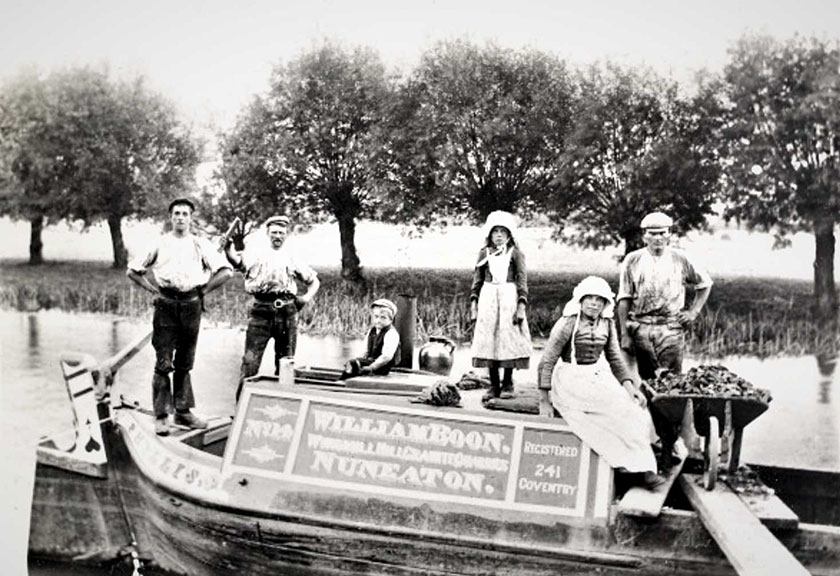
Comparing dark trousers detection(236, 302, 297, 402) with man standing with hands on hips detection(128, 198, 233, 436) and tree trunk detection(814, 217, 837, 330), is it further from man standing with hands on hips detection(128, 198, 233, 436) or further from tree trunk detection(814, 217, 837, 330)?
tree trunk detection(814, 217, 837, 330)

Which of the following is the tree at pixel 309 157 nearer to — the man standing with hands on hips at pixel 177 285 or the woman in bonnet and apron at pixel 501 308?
the man standing with hands on hips at pixel 177 285

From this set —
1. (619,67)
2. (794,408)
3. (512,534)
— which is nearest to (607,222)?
(619,67)

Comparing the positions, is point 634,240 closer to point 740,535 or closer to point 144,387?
point 740,535

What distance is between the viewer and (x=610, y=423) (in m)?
4.93

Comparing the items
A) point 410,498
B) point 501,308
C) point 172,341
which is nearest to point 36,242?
point 172,341

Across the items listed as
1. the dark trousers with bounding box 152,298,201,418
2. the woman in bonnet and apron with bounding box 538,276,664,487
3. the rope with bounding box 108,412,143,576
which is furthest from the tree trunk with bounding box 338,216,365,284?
the woman in bonnet and apron with bounding box 538,276,664,487

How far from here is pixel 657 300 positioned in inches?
238

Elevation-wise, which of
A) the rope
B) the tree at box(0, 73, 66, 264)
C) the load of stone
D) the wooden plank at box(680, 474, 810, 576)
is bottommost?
the rope

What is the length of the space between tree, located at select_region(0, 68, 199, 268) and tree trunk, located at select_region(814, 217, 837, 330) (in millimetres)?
5291

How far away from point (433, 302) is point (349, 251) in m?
0.88

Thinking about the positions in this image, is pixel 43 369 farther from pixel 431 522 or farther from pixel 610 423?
pixel 610 423

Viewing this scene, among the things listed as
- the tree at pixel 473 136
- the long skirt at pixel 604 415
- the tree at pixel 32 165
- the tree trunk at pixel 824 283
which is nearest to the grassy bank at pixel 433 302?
the tree trunk at pixel 824 283

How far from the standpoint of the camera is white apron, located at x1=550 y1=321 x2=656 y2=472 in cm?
488

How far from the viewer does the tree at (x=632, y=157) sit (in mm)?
6938
